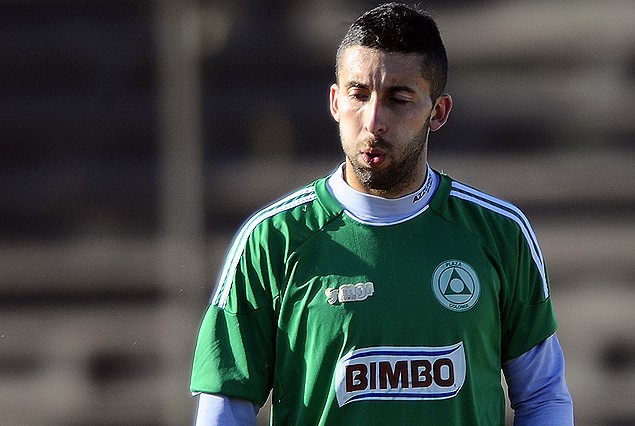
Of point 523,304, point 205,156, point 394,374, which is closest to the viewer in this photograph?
point 394,374

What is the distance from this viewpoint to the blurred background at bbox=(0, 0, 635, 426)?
4.66 m

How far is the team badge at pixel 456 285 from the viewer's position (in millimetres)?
2328

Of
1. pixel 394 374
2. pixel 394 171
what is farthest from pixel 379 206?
pixel 394 374

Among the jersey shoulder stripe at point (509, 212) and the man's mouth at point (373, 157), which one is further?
the jersey shoulder stripe at point (509, 212)

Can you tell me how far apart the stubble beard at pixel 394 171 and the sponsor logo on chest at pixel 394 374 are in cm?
33

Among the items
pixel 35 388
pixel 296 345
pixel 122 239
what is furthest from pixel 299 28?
pixel 296 345

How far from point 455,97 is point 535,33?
16.1 inches

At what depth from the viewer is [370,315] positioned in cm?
230

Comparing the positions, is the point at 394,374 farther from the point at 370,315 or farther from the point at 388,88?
the point at 388,88

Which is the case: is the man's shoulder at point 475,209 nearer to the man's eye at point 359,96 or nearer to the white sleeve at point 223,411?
the man's eye at point 359,96

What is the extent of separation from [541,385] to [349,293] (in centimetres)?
47

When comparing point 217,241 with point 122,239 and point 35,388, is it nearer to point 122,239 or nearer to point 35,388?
point 122,239

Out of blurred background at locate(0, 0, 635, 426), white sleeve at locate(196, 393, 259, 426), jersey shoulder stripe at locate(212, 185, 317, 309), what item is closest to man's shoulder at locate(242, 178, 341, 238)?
jersey shoulder stripe at locate(212, 185, 317, 309)

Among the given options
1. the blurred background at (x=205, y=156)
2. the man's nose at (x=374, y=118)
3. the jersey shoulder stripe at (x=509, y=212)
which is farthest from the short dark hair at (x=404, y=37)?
the blurred background at (x=205, y=156)
